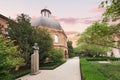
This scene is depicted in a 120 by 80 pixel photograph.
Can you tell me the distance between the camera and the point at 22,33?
2003cm

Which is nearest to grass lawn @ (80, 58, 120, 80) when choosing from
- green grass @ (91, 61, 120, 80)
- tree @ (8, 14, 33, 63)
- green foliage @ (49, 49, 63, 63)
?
green grass @ (91, 61, 120, 80)

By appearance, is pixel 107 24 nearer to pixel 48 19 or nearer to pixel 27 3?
pixel 27 3

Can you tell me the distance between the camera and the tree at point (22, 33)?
19438 millimetres

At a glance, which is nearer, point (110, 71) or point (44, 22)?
point (110, 71)

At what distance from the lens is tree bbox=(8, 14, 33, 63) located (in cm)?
1944

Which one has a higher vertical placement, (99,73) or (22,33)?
(22,33)

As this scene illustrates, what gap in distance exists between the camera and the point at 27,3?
19.6m

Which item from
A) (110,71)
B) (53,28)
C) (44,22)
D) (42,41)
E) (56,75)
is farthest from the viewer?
(53,28)

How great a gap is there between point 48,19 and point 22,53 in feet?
87.7

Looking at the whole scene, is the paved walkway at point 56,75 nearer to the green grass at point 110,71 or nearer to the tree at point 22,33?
the green grass at point 110,71

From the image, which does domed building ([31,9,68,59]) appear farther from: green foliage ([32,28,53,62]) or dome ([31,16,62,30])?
green foliage ([32,28,53,62])

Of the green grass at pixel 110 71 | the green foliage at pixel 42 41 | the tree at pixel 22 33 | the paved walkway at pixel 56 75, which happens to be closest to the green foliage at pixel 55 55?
A: the green foliage at pixel 42 41

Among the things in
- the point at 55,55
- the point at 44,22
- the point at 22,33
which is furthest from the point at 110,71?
the point at 44,22

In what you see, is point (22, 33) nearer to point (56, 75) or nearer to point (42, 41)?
point (42, 41)
